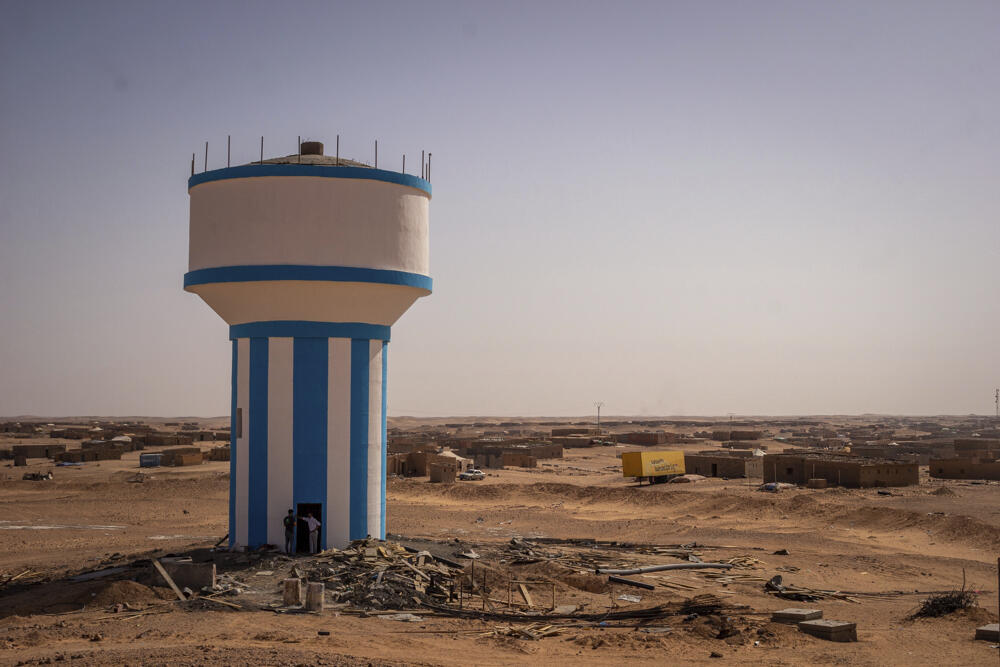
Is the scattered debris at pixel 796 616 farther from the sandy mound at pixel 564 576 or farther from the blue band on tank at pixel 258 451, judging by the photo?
the blue band on tank at pixel 258 451

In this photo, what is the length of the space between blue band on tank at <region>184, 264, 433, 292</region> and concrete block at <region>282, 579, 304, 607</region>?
6.55m

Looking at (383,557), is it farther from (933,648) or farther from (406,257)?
(933,648)

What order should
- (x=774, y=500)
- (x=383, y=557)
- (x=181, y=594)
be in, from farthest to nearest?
1. (x=774, y=500)
2. (x=383, y=557)
3. (x=181, y=594)

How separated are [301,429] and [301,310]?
8.69 feet

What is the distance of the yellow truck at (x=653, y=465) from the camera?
48719 mm

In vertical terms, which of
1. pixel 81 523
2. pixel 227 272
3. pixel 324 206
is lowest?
pixel 81 523

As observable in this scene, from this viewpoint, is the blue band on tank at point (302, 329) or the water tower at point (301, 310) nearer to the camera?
the water tower at point (301, 310)

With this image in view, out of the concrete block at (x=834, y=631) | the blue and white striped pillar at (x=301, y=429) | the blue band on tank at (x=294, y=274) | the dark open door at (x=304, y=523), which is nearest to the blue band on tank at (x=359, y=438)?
the blue and white striped pillar at (x=301, y=429)

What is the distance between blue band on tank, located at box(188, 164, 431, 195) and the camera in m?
20.6

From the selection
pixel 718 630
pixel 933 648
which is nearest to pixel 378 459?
pixel 718 630

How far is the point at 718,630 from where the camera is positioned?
15656mm

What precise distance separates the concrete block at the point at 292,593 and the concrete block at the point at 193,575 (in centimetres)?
182

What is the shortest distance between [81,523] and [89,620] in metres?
19.9

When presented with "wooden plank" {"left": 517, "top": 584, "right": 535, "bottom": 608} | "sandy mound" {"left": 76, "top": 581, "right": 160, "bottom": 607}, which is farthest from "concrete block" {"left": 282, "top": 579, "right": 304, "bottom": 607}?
"wooden plank" {"left": 517, "top": 584, "right": 535, "bottom": 608}
